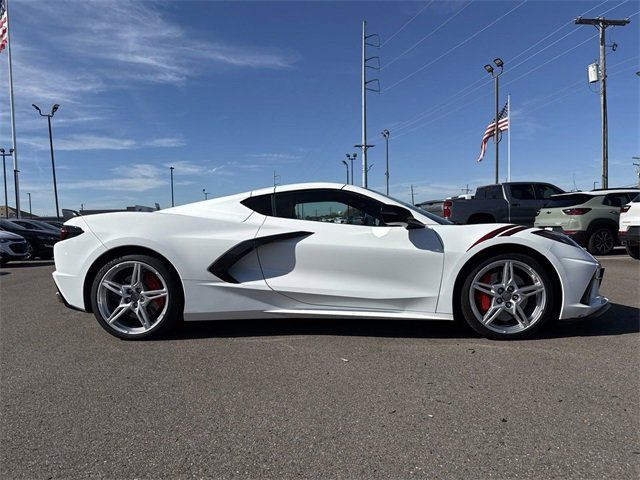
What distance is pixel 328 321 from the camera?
Result: 477 cm

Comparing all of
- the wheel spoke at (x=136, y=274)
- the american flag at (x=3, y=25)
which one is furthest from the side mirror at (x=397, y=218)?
the american flag at (x=3, y=25)

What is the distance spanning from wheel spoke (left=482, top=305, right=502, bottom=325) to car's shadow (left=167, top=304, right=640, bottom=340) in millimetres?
229

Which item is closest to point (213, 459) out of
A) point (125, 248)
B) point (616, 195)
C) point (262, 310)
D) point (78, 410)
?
point (78, 410)

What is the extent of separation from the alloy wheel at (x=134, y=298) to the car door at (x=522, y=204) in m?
10.5

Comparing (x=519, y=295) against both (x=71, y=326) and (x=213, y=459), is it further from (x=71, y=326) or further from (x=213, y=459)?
(x=71, y=326)

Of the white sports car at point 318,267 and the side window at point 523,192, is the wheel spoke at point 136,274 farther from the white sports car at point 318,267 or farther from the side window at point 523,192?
the side window at point 523,192

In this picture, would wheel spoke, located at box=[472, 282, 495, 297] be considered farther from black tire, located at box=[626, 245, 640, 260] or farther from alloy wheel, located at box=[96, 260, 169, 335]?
black tire, located at box=[626, 245, 640, 260]

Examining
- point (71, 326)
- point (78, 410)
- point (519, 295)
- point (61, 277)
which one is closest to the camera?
point (78, 410)

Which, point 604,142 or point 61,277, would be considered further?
point 604,142

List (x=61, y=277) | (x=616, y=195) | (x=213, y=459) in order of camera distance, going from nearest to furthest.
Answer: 1. (x=213, y=459)
2. (x=61, y=277)
3. (x=616, y=195)

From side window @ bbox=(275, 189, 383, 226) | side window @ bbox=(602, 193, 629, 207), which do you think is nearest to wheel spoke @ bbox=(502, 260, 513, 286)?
side window @ bbox=(275, 189, 383, 226)

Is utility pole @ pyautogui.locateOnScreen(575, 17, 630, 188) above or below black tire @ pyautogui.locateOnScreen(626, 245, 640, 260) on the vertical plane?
above

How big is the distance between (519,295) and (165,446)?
297 centimetres

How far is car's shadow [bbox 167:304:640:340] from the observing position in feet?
13.8
